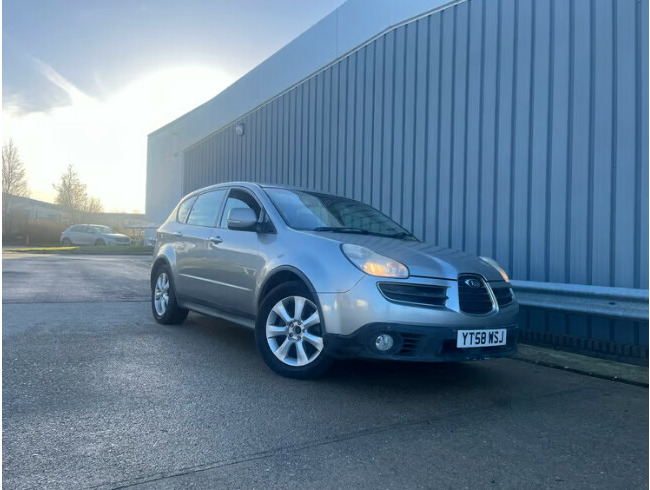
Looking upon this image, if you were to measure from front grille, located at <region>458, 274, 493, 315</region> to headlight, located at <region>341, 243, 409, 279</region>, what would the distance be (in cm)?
45

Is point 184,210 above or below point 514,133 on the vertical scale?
below

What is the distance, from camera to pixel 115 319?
6711 millimetres

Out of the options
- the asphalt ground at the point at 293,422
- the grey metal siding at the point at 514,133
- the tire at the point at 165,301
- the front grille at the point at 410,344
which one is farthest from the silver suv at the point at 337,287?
the grey metal siding at the point at 514,133

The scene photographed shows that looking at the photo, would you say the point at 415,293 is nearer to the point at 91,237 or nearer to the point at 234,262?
the point at 234,262

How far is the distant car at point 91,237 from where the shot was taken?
102ft

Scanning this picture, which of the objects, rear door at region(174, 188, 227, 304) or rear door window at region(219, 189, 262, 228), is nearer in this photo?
rear door window at region(219, 189, 262, 228)

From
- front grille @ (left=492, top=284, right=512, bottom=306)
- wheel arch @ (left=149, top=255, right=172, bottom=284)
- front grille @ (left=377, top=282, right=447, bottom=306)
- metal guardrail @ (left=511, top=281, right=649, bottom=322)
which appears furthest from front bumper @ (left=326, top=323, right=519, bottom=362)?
wheel arch @ (left=149, top=255, right=172, bottom=284)

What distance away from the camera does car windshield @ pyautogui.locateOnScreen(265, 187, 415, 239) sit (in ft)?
15.8

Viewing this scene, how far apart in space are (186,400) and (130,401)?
13.8 inches

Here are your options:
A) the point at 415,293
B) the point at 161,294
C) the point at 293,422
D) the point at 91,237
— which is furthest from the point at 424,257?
the point at 91,237

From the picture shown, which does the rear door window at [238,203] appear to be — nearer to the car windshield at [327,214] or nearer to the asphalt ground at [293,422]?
the car windshield at [327,214]

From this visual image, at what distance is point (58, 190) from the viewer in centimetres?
4391

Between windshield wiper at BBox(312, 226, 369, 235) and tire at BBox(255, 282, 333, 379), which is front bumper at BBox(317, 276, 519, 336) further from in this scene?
windshield wiper at BBox(312, 226, 369, 235)

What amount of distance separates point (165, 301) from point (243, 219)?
2175mm
